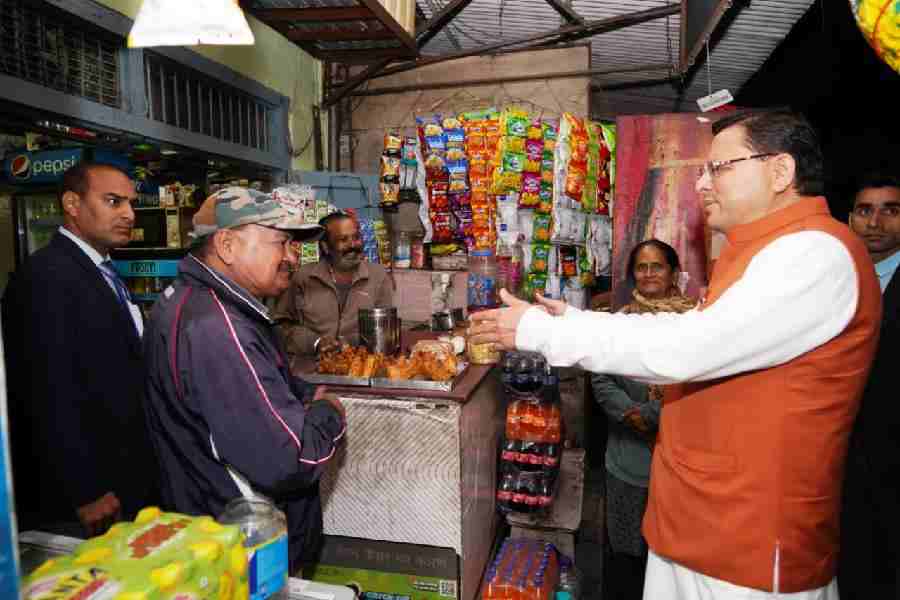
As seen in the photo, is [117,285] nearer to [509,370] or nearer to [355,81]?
[509,370]

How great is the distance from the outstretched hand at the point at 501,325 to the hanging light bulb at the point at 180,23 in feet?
5.22

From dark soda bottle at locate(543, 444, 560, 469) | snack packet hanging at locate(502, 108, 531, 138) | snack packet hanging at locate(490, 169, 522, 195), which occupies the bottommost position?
dark soda bottle at locate(543, 444, 560, 469)

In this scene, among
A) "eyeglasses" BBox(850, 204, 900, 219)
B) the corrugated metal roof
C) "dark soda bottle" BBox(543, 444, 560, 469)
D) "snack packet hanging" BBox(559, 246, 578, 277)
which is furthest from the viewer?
"snack packet hanging" BBox(559, 246, 578, 277)

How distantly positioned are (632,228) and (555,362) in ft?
9.06

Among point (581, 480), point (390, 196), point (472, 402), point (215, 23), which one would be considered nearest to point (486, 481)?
point (472, 402)

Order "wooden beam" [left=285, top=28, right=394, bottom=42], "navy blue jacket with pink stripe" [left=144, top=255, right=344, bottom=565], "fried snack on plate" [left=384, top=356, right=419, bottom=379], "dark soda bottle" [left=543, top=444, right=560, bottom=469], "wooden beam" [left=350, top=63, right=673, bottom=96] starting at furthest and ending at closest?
"wooden beam" [left=350, top=63, right=673, bottom=96] → "wooden beam" [left=285, top=28, right=394, bottom=42] → "dark soda bottle" [left=543, top=444, right=560, bottom=469] → "fried snack on plate" [left=384, top=356, right=419, bottom=379] → "navy blue jacket with pink stripe" [left=144, top=255, right=344, bottom=565]

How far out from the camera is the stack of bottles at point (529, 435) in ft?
8.23

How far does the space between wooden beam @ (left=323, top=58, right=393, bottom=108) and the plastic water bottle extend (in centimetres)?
416

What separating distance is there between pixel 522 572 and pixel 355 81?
4.50 m

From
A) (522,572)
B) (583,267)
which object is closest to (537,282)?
(583,267)

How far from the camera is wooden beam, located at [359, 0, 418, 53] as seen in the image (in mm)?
3601

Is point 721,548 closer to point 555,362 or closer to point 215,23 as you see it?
point 555,362

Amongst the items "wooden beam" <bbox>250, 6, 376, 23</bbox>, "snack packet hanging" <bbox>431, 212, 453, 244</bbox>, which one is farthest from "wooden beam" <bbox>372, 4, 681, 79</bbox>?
"snack packet hanging" <bbox>431, 212, 453, 244</bbox>

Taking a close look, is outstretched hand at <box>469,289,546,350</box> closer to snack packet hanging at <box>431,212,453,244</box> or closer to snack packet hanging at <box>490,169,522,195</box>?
snack packet hanging at <box>490,169,522,195</box>
